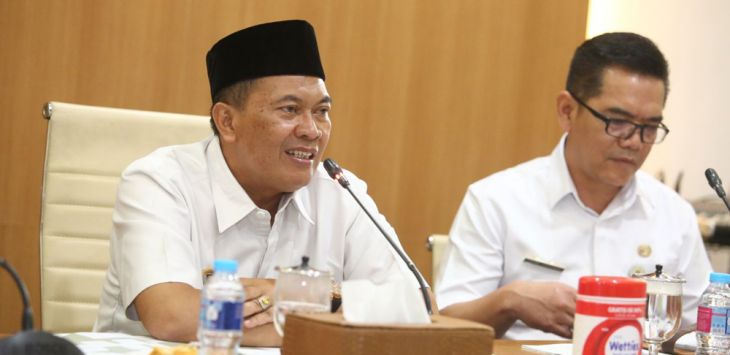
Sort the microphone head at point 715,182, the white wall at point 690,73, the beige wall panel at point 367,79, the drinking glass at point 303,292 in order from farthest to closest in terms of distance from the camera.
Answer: the white wall at point 690,73 < the beige wall panel at point 367,79 < the microphone head at point 715,182 < the drinking glass at point 303,292

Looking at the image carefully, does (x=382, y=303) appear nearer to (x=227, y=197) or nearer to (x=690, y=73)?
(x=227, y=197)

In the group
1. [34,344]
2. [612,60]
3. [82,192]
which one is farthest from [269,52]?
[34,344]

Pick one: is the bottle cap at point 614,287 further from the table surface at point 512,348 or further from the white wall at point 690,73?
the white wall at point 690,73

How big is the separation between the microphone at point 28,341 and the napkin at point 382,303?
0.38 meters

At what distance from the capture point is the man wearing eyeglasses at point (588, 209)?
8.18ft

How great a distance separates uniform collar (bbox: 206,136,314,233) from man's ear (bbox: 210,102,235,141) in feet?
0.11

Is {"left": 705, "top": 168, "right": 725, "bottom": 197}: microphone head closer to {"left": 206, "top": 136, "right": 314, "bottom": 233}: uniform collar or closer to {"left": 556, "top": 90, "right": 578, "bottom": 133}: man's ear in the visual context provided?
{"left": 556, "top": 90, "right": 578, "bottom": 133}: man's ear

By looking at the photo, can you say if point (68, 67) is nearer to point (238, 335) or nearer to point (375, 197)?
point (375, 197)

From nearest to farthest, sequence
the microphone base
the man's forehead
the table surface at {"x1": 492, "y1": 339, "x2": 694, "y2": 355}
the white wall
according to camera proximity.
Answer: the microphone base
the table surface at {"x1": 492, "y1": 339, "x2": 694, "y2": 355}
the man's forehead
the white wall

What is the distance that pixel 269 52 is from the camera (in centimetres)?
220

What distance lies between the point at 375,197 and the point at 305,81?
133 cm

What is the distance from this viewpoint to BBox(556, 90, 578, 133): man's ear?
103 inches

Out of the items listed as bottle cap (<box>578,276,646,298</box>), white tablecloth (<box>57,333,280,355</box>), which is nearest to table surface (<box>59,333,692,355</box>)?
white tablecloth (<box>57,333,280,355</box>)

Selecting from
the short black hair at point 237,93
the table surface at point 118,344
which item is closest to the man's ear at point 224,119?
the short black hair at point 237,93
